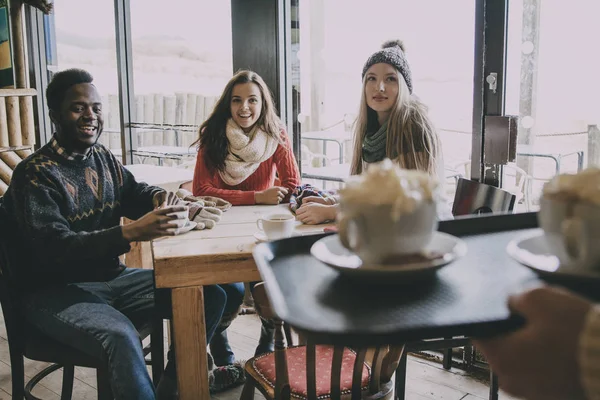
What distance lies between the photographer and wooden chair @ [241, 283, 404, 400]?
1.50 meters

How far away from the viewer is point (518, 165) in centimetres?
251

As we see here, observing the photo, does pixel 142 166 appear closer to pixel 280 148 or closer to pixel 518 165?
pixel 280 148

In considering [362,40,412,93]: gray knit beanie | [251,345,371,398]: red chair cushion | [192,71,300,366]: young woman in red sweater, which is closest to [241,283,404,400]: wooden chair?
[251,345,371,398]: red chair cushion

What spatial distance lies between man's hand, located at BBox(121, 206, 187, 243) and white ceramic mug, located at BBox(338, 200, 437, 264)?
100cm

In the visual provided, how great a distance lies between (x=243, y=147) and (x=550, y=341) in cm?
206

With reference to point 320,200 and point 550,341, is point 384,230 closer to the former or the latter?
point 550,341

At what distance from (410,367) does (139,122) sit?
266 cm

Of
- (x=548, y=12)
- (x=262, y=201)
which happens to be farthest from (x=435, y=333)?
(x=548, y=12)

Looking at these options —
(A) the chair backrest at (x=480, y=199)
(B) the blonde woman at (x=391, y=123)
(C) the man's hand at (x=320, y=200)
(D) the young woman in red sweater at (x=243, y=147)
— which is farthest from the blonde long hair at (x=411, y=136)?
(D) the young woman in red sweater at (x=243, y=147)

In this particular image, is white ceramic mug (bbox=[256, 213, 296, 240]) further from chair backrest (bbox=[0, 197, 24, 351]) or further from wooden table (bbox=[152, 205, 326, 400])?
chair backrest (bbox=[0, 197, 24, 351])

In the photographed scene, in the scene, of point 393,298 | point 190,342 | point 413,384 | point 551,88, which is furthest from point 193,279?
point 551,88

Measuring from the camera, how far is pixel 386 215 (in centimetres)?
85

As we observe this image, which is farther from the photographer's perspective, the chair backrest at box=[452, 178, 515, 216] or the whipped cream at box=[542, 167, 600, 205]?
the chair backrest at box=[452, 178, 515, 216]

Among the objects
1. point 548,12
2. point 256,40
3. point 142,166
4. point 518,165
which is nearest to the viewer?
point 548,12
